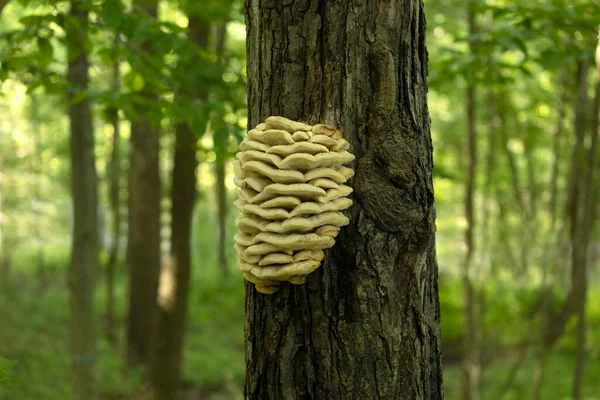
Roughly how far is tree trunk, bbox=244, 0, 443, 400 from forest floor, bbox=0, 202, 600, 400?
4480mm

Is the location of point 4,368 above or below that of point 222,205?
below

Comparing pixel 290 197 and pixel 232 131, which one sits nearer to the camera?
pixel 290 197

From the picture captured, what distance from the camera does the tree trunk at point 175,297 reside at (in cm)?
544

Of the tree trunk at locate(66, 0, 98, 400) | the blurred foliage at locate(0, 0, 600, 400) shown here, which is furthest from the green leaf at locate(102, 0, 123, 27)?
the tree trunk at locate(66, 0, 98, 400)

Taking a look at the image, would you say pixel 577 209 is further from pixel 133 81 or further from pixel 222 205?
pixel 222 205

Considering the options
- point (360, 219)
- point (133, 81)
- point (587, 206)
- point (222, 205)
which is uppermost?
point (133, 81)

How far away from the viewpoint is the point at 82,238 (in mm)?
3676

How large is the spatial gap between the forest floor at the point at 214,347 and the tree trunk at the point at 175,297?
3.79 ft

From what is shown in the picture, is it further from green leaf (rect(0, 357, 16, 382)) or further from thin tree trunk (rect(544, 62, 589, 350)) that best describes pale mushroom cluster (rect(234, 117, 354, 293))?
thin tree trunk (rect(544, 62, 589, 350))

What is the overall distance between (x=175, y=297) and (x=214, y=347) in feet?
13.1

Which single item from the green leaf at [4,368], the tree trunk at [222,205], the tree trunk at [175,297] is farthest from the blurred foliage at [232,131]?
the green leaf at [4,368]

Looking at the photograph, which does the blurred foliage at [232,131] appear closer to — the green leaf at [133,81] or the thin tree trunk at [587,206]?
the green leaf at [133,81]

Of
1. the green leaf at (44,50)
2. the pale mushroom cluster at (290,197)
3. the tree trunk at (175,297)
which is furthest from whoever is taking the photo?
the tree trunk at (175,297)

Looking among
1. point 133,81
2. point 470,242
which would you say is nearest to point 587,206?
point 470,242
